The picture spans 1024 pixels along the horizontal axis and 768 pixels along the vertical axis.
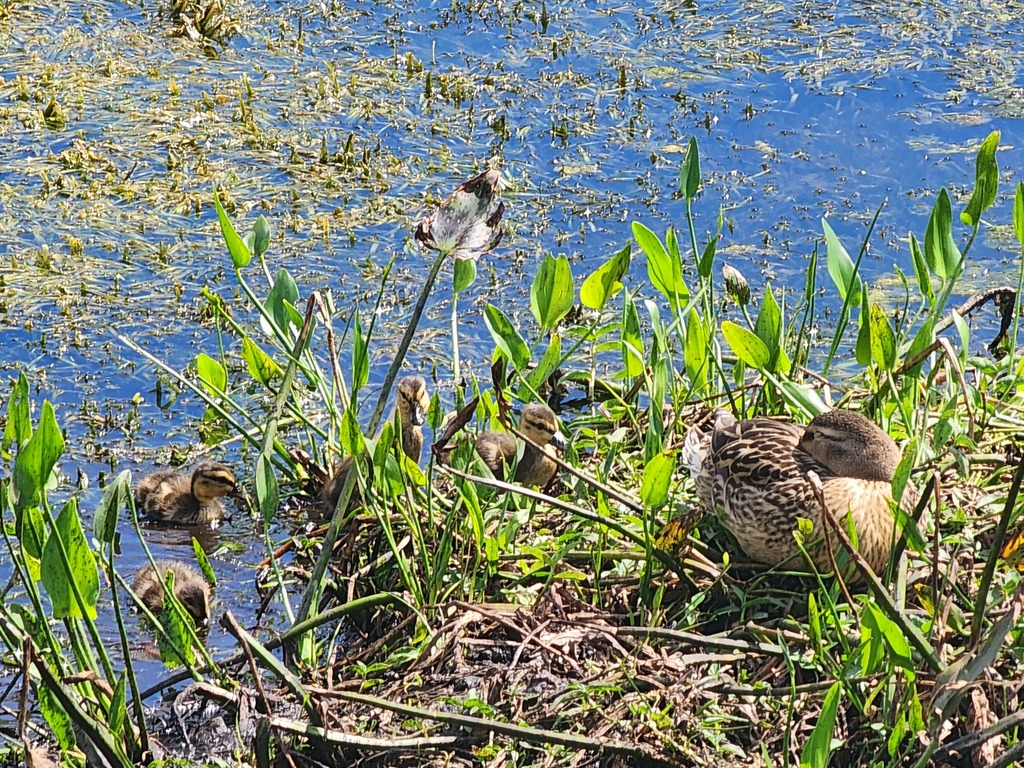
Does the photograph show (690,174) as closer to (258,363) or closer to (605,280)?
(605,280)

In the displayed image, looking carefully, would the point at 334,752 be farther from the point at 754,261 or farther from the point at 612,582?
the point at 754,261

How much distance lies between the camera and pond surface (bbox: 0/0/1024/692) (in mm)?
7070

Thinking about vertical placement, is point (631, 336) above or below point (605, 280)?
below

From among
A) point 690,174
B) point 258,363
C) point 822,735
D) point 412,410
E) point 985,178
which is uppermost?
point 985,178

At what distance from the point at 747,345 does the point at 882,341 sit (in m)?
0.44

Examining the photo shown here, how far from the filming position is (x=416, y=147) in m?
8.50

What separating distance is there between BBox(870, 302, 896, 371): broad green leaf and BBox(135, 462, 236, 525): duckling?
2.51 metres

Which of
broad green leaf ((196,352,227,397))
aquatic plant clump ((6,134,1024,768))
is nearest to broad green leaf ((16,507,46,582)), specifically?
aquatic plant clump ((6,134,1024,768))

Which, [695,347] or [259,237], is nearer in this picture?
[259,237]

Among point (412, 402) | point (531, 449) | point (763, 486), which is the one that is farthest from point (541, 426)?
point (763, 486)

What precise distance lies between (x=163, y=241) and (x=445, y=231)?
402 cm

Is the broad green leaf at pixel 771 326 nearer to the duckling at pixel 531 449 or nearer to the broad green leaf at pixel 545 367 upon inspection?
the broad green leaf at pixel 545 367

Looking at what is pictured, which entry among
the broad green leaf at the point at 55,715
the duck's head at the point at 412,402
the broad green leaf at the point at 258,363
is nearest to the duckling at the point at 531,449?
the duck's head at the point at 412,402

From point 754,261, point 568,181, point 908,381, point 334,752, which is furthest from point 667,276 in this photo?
point 568,181
